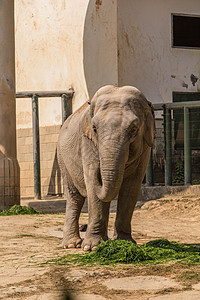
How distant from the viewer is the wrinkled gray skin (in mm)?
Result: 4945

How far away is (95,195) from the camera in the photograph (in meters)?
5.34

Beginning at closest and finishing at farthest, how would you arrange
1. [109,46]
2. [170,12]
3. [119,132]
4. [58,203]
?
1. [119,132]
2. [58,203]
3. [109,46]
4. [170,12]

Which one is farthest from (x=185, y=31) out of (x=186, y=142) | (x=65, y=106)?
(x=186, y=142)

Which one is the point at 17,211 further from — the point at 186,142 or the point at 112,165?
the point at 112,165

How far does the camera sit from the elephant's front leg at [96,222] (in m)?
5.37

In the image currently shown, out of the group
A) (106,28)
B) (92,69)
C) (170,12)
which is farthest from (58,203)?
(170,12)

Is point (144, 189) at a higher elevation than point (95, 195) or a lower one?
lower

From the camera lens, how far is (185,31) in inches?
573

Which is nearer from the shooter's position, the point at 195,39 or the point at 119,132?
the point at 119,132

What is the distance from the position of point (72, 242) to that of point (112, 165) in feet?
4.53

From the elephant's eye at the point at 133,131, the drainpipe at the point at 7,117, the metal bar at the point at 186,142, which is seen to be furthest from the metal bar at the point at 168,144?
the elephant's eye at the point at 133,131

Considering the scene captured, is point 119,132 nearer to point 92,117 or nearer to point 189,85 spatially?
point 92,117

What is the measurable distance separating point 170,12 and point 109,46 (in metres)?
2.02

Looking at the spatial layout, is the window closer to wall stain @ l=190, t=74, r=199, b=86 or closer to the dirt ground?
wall stain @ l=190, t=74, r=199, b=86
